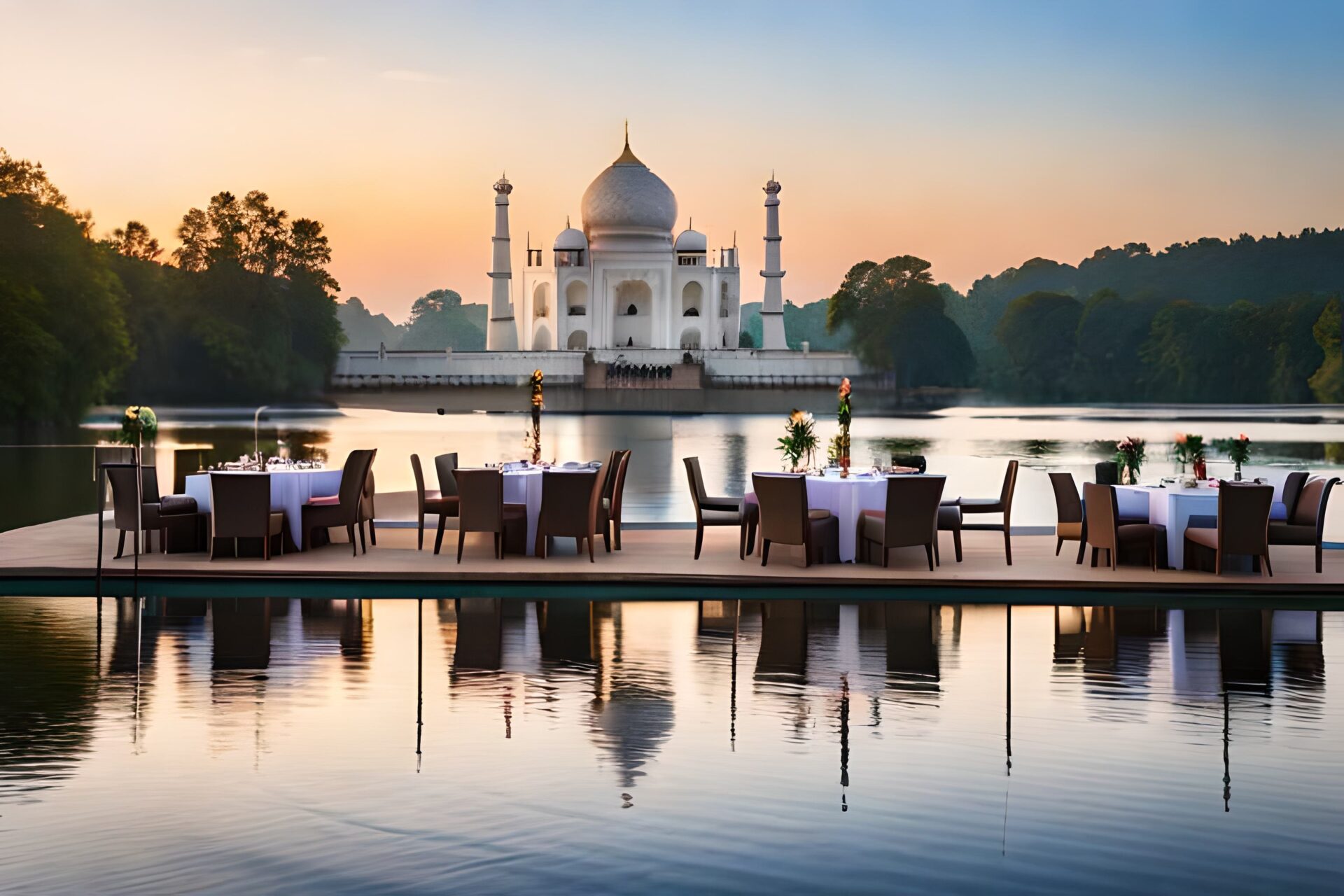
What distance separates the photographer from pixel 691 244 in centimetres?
7594

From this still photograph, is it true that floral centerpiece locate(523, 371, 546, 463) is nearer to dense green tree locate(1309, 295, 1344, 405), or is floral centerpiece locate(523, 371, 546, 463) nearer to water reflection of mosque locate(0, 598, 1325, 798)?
water reflection of mosque locate(0, 598, 1325, 798)

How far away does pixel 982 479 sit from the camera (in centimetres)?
2494

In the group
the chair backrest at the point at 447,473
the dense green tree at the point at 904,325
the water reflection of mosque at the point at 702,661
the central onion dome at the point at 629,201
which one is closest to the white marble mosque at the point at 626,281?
the central onion dome at the point at 629,201

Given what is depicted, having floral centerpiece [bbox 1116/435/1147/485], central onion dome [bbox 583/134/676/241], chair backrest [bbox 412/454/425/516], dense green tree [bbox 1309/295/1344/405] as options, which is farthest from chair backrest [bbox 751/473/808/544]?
central onion dome [bbox 583/134/676/241]

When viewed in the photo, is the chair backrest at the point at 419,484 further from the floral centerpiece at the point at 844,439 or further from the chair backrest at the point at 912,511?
the chair backrest at the point at 912,511

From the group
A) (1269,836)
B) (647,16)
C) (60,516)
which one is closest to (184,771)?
(1269,836)

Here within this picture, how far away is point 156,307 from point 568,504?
167ft

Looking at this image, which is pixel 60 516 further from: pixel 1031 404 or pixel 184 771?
pixel 1031 404

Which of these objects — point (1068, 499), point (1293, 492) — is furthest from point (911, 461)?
point (1293, 492)

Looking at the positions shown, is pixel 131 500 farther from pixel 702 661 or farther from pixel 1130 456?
pixel 1130 456

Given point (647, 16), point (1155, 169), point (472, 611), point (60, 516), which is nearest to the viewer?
point (472, 611)

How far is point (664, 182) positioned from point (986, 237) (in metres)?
19.3

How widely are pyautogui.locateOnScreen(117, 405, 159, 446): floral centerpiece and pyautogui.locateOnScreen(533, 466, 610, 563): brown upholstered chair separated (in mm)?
2712

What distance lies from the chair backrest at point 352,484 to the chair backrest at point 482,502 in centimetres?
83
